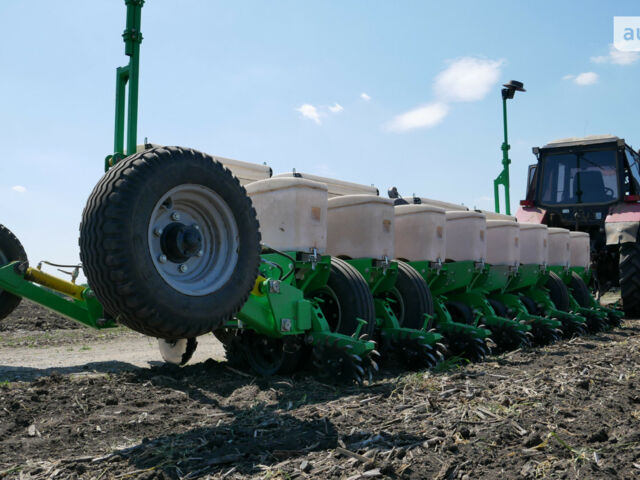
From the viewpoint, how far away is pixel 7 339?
373 inches

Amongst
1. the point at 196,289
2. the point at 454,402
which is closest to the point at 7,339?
the point at 196,289

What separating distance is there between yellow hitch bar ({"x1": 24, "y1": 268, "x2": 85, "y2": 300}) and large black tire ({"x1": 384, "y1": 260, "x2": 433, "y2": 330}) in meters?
3.17

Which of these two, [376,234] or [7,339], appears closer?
[376,234]

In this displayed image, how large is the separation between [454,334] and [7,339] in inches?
265

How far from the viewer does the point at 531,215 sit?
11422 mm

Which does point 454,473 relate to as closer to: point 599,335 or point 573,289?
point 599,335

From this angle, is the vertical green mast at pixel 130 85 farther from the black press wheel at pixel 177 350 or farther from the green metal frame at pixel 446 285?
the green metal frame at pixel 446 285

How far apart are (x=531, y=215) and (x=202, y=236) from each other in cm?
896

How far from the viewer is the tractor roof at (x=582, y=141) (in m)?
11.1

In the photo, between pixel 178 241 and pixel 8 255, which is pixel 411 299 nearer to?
pixel 178 241

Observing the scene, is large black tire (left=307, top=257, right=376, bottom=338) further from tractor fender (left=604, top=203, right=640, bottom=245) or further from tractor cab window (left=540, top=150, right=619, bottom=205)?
tractor cab window (left=540, top=150, right=619, bottom=205)

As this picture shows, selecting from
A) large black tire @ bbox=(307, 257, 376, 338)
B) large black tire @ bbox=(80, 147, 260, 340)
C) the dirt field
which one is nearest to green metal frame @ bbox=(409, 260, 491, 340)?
the dirt field

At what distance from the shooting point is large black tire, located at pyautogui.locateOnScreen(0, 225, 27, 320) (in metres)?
6.31

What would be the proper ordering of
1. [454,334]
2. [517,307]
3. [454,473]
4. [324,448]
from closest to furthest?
[454,473], [324,448], [454,334], [517,307]
